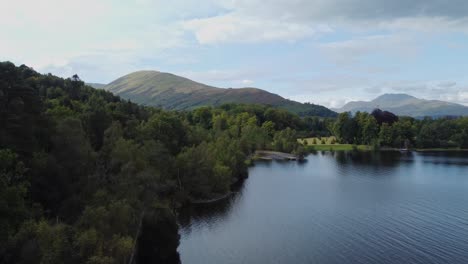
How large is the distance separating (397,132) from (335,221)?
12718cm

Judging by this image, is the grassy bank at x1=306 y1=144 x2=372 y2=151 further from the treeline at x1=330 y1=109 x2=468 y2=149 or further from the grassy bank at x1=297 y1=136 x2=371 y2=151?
the treeline at x1=330 y1=109 x2=468 y2=149

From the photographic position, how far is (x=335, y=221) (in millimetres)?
57625

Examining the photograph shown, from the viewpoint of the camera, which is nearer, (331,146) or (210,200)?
(210,200)

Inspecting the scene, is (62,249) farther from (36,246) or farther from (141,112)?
(141,112)

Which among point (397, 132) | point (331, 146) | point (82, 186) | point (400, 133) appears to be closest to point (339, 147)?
point (331, 146)

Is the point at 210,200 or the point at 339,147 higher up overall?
Result: the point at 339,147

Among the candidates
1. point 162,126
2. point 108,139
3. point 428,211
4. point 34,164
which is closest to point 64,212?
point 34,164

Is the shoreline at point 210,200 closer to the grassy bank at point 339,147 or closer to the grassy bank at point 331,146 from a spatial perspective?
the grassy bank at point 331,146

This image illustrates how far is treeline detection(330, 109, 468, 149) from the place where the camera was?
172m

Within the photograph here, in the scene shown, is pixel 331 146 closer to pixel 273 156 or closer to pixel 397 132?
pixel 397 132

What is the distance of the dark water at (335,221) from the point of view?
1752 inches

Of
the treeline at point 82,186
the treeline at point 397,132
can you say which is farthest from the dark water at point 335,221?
the treeline at point 397,132

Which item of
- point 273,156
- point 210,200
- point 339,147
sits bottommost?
point 210,200

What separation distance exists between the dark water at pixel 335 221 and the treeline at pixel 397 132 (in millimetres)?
75026
